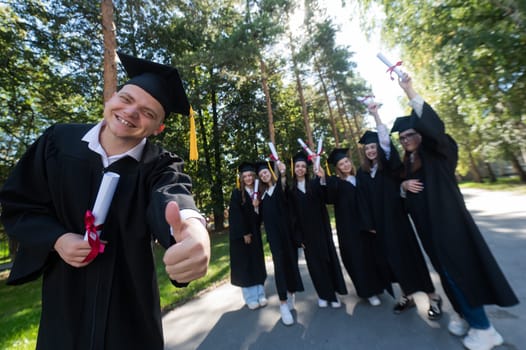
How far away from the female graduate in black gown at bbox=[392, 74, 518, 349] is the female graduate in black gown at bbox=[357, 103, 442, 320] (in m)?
0.41

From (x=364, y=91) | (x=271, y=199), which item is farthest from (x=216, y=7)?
(x=364, y=91)

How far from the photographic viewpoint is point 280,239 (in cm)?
389

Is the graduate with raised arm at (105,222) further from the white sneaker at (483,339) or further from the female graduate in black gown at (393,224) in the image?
the female graduate in black gown at (393,224)

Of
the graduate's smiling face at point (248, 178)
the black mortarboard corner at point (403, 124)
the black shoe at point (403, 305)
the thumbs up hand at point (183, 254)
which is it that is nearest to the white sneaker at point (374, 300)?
the black shoe at point (403, 305)

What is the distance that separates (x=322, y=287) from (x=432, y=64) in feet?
30.8

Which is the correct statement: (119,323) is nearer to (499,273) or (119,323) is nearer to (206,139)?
(499,273)

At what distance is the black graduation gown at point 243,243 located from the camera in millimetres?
4160

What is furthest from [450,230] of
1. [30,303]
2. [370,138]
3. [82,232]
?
[30,303]

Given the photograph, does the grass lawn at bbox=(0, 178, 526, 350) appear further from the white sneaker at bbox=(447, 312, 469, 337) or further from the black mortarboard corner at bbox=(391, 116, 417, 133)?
the black mortarboard corner at bbox=(391, 116, 417, 133)

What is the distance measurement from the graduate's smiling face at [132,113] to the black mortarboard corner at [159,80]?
0.20 ft

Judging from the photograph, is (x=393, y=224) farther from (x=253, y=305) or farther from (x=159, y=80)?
(x=159, y=80)

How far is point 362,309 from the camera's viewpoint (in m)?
3.48

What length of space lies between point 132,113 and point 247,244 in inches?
132

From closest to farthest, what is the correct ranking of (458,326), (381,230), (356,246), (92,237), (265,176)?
(92,237), (458,326), (381,230), (356,246), (265,176)
